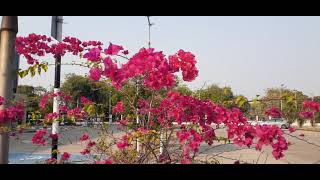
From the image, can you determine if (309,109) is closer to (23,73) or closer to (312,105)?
(312,105)

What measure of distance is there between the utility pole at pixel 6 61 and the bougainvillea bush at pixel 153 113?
0.14 meters

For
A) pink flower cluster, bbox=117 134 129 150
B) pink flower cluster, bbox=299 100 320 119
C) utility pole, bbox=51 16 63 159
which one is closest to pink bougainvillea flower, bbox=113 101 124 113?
pink flower cluster, bbox=117 134 129 150

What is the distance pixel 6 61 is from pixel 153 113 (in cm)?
117

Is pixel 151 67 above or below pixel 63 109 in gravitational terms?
above

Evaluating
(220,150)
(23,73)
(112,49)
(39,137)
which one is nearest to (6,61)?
(23,73)

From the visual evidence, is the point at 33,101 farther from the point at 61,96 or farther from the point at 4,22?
the point at 4,22

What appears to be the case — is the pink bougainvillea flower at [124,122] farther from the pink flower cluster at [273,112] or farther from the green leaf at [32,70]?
the pink flower cluster at [273,112]

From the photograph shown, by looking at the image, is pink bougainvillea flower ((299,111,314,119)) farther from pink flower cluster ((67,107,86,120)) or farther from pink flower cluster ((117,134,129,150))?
pink flower cluster ((67,107,86,120))

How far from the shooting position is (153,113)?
313 centimetres

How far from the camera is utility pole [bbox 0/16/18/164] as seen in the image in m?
2.77

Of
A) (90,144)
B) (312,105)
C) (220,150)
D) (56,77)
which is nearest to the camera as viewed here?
(312,105)

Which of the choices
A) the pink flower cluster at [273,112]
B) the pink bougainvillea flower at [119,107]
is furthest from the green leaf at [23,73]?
the pink flower cluster at [273,112]
